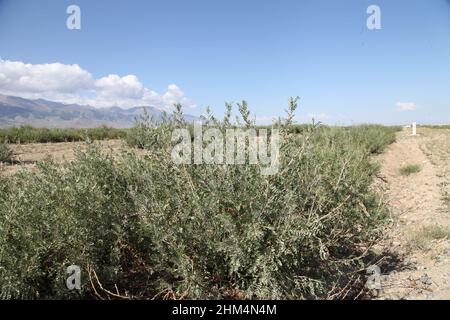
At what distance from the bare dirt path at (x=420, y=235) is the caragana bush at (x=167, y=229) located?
1.04 m

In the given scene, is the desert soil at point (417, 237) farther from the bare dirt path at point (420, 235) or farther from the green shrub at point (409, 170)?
the green shrub at point (409, 170)

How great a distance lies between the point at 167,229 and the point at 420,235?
4.30 meters

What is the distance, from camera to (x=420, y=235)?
555 centimetres

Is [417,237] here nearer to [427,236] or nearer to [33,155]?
[427,236]

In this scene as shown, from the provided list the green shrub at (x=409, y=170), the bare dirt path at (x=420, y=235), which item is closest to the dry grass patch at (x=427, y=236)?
the bare dirt path at (x=420, y=235)

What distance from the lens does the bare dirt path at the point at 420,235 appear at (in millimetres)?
3879

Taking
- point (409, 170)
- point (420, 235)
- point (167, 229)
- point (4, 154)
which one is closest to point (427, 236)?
point (420, 235)

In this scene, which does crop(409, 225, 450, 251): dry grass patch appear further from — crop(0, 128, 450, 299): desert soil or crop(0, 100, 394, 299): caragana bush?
crop(0, 100, 394, 299): caragana bush

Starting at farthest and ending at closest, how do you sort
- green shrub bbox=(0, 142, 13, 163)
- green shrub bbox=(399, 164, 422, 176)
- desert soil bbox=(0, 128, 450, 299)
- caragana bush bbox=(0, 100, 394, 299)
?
green shrub bbox=(0, 142, 13, 163)
green shrub bbox=(399, 164, 422, 176)
desert soil bbox=(0, 128, 450, 299)
caragana bush bbox=(0, 100, 394, 299)

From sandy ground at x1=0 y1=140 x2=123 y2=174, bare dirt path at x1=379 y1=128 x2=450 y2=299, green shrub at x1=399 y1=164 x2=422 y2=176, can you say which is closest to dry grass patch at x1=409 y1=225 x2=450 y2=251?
bare dirt path at x1=379 y1=128 x2=450 y2=299

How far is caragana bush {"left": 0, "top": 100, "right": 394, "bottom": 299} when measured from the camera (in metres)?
2.82

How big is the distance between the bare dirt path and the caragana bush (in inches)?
40.8

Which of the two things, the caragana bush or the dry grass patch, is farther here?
the dry grass patch

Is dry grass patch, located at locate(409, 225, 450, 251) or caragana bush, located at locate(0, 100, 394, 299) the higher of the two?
caragana bush, located at locate(0, 100, 394, 299)
